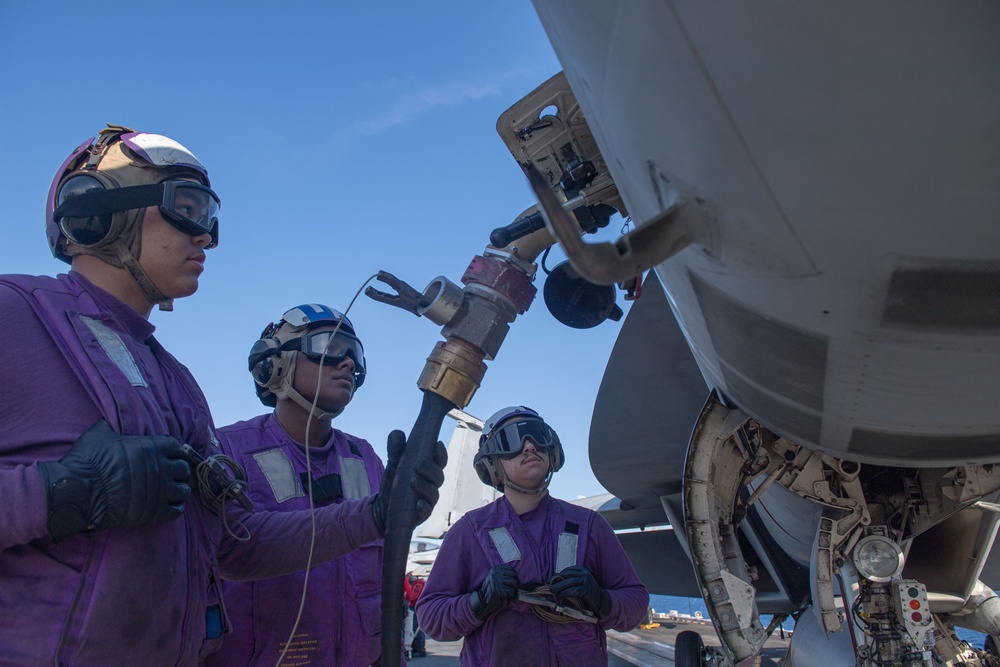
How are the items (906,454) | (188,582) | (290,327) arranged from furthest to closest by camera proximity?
(290,327), (906,454), (188,582)

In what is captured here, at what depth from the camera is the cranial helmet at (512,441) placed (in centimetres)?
336

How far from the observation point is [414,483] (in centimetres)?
228

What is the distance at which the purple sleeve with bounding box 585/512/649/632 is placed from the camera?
2.95 m

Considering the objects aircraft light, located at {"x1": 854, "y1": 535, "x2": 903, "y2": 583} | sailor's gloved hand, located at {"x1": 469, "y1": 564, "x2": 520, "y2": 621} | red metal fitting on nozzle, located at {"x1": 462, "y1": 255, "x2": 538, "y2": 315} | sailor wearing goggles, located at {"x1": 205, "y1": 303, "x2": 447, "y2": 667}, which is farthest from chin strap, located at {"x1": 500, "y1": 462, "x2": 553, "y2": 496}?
aircraft light, located at {"x1": 854, "y1": 535, "x2": 903, "y2": 583}

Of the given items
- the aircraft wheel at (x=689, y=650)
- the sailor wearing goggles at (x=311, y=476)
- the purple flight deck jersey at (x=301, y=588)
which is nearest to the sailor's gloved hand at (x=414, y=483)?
the sailor wearing goggles at (x=311, y=476)

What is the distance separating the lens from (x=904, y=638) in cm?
295

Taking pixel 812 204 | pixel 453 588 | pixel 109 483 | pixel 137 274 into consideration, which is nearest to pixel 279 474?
pixel 453 588

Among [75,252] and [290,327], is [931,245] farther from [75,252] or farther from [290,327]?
[290,327]

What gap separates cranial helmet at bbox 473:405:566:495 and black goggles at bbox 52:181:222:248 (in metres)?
1.69

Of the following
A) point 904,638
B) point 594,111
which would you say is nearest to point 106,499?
point 594,111

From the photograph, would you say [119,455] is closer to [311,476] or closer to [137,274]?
[137,274]

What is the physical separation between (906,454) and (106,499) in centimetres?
192

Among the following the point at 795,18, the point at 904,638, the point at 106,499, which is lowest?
the point at 904,638

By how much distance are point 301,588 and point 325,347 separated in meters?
0.95
